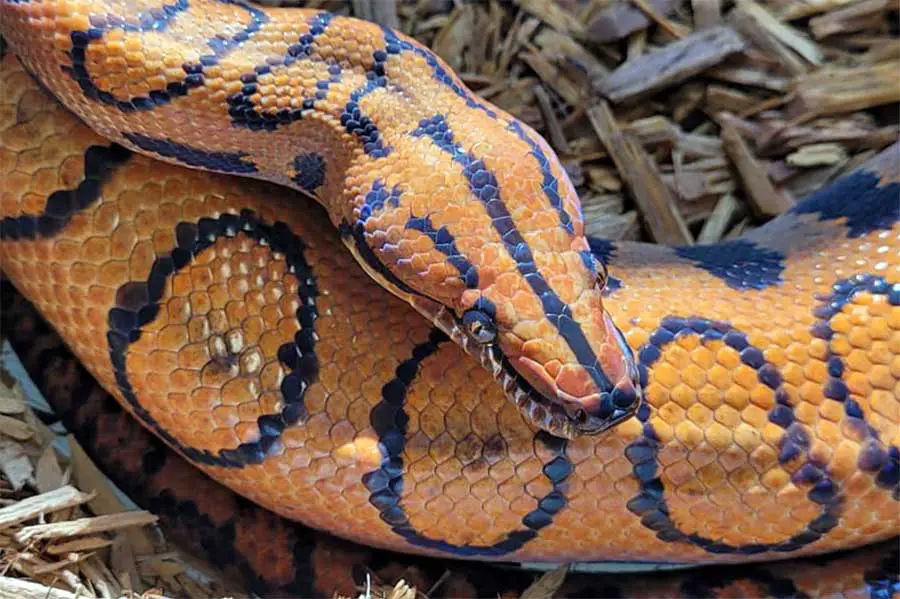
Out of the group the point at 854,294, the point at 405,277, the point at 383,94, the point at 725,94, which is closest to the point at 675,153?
the point at 725,94

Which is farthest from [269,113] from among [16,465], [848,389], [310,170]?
[848,389]

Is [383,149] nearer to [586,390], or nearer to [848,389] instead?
[586,390]

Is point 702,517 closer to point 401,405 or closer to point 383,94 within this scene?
point 401,405

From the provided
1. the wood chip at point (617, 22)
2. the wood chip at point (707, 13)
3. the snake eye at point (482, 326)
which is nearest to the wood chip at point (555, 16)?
the wood chip at point (617, 22)

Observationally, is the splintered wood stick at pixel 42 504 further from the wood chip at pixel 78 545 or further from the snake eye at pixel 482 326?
the snake eye at pixel 482 326

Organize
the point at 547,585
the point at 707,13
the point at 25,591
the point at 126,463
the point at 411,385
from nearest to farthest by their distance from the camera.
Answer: the point at 25,591, the point at 411,385, the point at 547,585, the point at 126,463, the point at 707,13

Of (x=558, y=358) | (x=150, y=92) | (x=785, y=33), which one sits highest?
(x=150, y=92)
